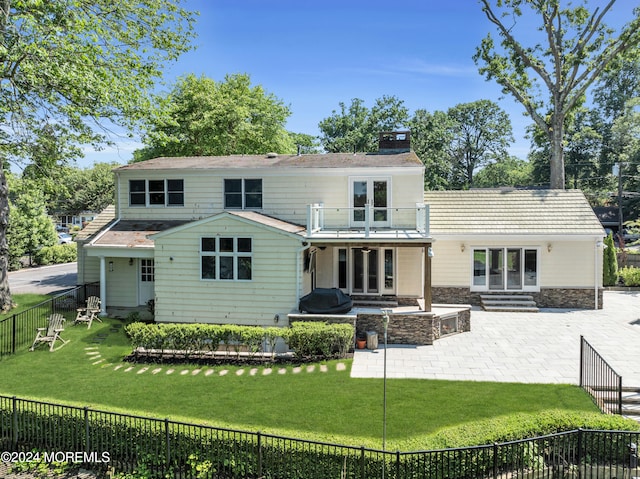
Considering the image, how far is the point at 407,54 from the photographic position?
64.7 ft

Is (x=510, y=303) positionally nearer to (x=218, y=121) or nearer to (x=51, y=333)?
(x=51, y=333)

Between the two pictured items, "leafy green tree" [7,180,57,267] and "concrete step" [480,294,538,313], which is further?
"leafy green tree" [7,180,57,267]

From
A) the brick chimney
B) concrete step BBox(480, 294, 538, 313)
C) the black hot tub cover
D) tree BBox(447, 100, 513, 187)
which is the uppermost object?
tree BBox(447, 100, 513, 187)

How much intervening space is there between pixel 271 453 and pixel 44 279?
2443 cm

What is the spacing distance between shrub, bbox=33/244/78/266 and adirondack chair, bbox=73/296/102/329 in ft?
66.3

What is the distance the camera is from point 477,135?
5378cm

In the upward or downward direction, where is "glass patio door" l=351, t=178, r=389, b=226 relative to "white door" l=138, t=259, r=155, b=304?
upward

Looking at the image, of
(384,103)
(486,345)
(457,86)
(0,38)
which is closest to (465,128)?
(384,103)

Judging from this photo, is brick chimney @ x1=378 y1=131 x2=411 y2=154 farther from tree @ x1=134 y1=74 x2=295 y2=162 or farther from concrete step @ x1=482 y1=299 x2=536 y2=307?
tree @ x1=134 y1=74 x2=295 y2=162

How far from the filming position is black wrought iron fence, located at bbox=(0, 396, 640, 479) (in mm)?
6352

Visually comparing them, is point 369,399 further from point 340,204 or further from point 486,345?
point 340,204

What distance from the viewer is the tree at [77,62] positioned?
13742mm

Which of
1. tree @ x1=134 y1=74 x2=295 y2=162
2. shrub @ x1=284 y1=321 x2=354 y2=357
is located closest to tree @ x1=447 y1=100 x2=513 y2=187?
tree @ x1=134 y1=74 x2=295 y2=162

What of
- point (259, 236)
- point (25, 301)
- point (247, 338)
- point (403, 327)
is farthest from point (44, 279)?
point (403, 327)
